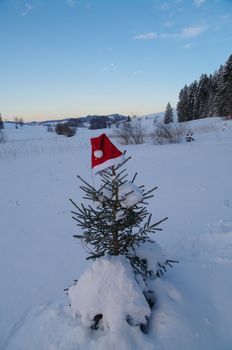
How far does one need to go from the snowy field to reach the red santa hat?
45.4 inches

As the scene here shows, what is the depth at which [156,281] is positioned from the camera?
201cm

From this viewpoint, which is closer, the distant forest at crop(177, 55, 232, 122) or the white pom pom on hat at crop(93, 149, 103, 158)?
the white pom pom on hat at crop(93, 149, 103, 158)

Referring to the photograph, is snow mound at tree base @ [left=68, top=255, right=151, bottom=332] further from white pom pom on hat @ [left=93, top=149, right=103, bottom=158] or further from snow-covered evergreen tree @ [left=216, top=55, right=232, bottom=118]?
snow-covered evergreen tree @ [left=216, top=55, right=232, bottom=118]

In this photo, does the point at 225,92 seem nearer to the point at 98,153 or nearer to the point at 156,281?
the point at 156,281

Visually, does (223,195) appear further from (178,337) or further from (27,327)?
(27,327)

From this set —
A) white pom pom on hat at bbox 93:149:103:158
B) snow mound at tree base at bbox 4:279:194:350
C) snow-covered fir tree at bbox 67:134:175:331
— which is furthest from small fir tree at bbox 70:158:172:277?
snow mound at tree base at bbox 4:279:194:350

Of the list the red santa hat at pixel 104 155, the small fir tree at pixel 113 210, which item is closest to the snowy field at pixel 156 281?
the small fir tree at pixel 113 210

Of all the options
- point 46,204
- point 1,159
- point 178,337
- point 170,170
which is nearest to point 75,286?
point 178,337

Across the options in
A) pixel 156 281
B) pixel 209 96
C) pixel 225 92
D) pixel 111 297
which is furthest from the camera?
pixel 209 96

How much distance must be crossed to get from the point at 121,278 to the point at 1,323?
56.0 inches

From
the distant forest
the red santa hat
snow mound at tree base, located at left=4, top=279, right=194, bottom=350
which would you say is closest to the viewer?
snow mound at tree base, located at left=4, top=279, right=194, bottom=350

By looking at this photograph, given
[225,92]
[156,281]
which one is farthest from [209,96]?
[156,281]

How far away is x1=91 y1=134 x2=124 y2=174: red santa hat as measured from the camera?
1653 mm

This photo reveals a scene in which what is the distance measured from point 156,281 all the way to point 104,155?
1.21 meters
